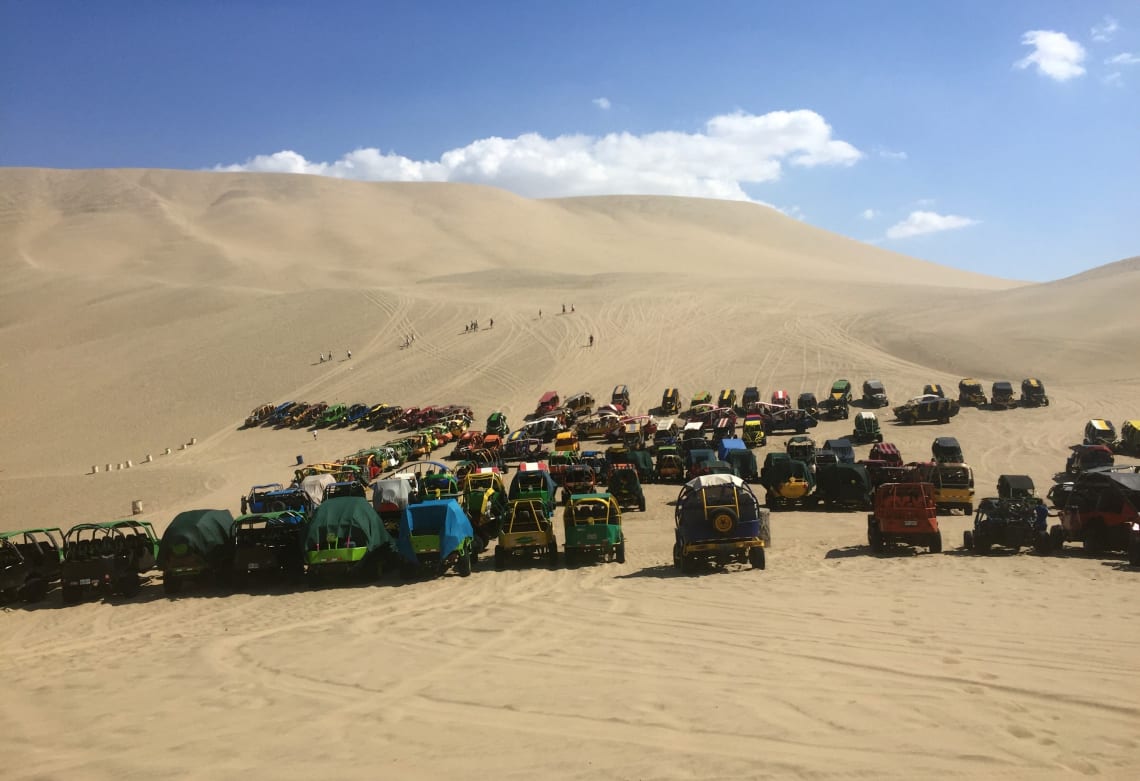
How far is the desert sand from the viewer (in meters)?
6.38

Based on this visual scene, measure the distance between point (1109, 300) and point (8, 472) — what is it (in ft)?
216

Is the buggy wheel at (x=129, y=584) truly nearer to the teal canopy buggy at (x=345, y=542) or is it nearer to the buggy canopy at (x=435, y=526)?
the teal canopy buggy at (x=345, y=542)

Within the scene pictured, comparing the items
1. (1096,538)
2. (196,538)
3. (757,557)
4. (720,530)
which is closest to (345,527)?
(196,538)

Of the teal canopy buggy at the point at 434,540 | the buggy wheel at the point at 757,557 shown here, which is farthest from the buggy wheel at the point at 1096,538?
the teal canopy buggy at the point at 434,540

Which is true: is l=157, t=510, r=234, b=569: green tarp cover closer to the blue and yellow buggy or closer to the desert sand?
the desert sand

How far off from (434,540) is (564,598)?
10.9ft

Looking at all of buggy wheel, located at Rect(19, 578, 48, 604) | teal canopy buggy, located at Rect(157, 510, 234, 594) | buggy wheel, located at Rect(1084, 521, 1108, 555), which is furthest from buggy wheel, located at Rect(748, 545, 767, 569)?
buggy wheel, located at Rect(19, 578, 48, 604)

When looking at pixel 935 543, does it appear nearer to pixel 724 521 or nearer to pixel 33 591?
pixel 724 521

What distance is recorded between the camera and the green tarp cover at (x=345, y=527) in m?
14.4

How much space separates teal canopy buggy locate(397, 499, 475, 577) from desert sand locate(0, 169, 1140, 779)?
0.49 meters

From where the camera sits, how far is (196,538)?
573 inches

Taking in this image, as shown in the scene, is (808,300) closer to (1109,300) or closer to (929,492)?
(1109,300)

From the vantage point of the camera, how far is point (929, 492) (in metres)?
15.4

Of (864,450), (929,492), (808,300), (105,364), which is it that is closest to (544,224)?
(808,300)
